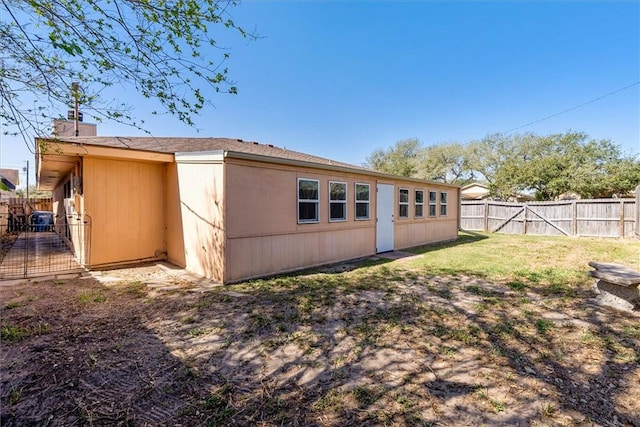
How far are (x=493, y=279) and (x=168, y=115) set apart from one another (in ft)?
21.5

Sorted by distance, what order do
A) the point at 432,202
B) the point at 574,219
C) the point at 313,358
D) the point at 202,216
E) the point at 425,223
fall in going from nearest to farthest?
the point at 313,358, the point at 202,216, the point at 425,223, the point at 432,202, the point at 574,219

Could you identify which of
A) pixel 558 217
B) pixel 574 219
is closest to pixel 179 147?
pixel 558 217

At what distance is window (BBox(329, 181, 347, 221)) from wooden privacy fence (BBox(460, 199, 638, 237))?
11497mm

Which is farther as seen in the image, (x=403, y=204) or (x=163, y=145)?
(x=403, y=204)

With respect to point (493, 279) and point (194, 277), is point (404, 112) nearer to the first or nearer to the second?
point (493, 279)

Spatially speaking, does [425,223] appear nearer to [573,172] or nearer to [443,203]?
[443,203]

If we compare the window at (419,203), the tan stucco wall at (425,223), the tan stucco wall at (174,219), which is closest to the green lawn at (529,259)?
the tan stucco wall at (425,223)

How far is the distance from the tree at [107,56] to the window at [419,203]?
8687 millimetres

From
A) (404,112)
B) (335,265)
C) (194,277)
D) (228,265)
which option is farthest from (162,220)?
(404,112)

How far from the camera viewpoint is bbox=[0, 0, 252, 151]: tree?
9.78 feet

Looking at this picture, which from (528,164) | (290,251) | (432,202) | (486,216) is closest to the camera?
(290,251)

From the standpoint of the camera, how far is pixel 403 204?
10352mm

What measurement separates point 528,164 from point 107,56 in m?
26.6

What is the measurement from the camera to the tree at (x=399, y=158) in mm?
34094
